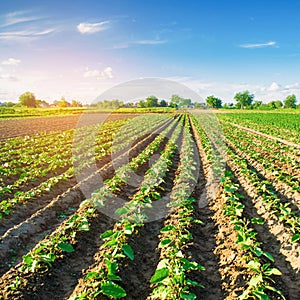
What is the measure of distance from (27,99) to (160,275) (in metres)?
105

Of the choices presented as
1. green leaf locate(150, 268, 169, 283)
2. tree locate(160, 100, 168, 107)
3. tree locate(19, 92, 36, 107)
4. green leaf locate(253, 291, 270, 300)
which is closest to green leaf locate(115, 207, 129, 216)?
green leaf locate(150, 268, 169, 283)

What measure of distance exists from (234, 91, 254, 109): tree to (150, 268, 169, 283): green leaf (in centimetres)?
13041

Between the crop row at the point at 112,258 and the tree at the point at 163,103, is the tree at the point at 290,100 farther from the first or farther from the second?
the crop row at the point at 112,258

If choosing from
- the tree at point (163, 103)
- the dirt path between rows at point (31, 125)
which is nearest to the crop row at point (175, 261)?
the dirt path between rows at point (31, 125)

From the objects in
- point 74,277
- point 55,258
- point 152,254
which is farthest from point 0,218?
point 152,254

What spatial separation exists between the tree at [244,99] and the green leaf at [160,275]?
130415 millimetres

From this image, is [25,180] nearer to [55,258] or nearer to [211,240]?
[55,258]

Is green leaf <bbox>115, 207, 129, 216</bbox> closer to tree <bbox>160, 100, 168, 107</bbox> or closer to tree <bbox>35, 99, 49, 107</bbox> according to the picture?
tree <bbox>160, 100, 168, 107</bbox>

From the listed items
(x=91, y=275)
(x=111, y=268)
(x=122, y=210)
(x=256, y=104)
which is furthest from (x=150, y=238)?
(x=256, y=104)

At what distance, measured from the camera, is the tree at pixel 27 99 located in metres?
98.0

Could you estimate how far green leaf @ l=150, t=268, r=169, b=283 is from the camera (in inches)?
138

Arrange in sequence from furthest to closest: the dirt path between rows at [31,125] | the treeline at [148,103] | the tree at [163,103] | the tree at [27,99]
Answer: the tree at [27,99] → the tree at [163,103] → the treeline at [148,103] → the dirt path between rows at [31,125]

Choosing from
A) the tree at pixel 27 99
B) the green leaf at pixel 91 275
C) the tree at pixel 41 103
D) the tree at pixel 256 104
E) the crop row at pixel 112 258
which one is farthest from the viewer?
the tree at pixel 256 104

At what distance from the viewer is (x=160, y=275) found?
11.6ft
